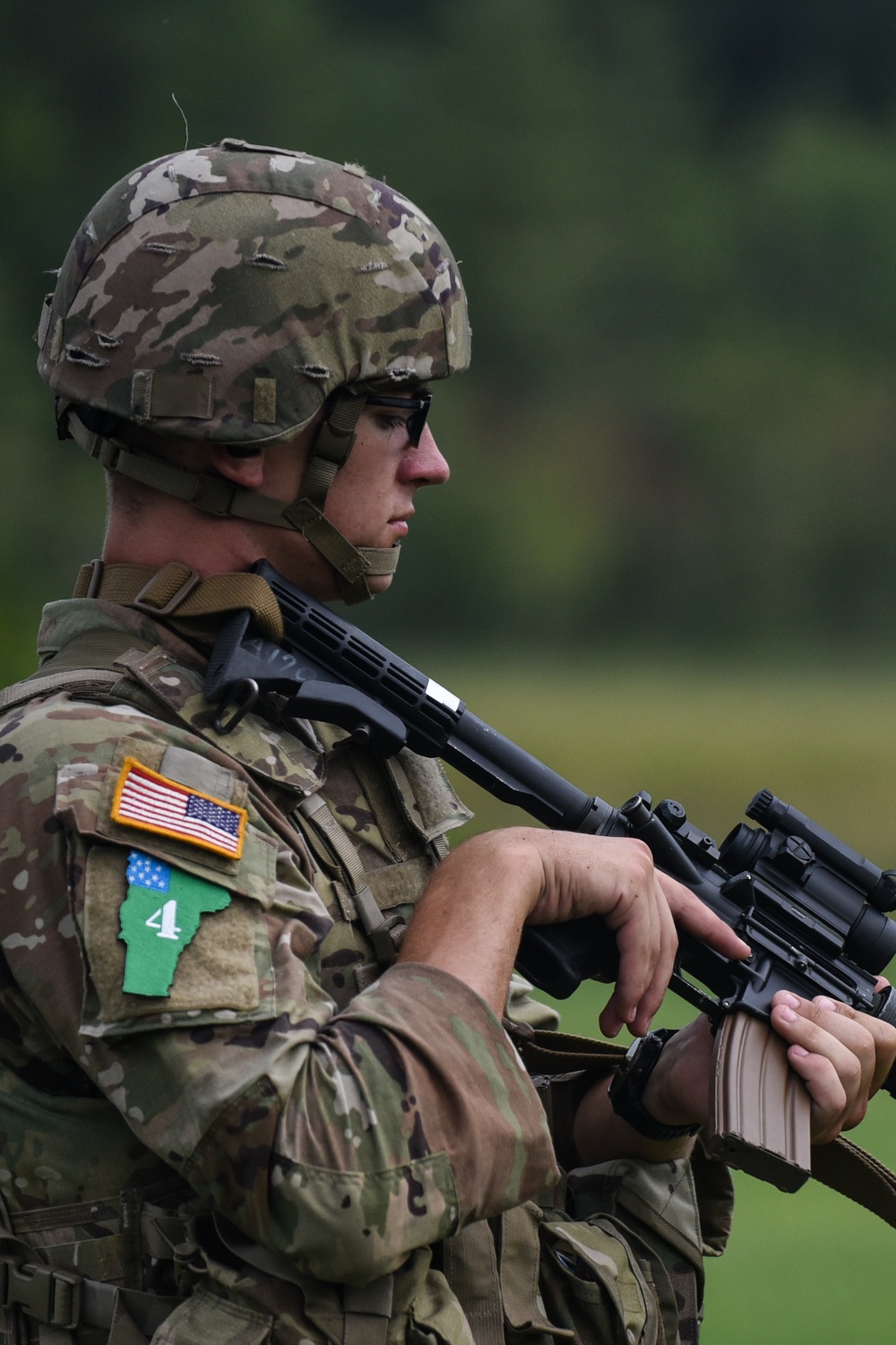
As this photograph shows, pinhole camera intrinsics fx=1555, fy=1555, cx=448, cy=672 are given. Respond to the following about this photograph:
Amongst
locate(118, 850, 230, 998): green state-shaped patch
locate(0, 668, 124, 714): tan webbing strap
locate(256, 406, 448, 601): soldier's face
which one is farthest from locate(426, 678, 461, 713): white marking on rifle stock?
locate(118, 850, 230, 998): green state-shaped patch

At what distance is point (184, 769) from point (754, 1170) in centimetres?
135

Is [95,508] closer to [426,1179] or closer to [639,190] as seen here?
[639,190]

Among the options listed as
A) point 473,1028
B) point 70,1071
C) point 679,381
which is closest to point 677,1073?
point 473,1028

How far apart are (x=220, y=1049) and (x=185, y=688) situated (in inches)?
25.5

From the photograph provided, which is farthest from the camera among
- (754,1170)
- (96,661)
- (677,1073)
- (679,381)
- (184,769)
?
(679,381)

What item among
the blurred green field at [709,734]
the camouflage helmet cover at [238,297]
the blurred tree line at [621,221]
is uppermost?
the camouflage helmet cover at [238,297]

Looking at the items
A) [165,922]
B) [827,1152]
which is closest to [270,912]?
[165,922]

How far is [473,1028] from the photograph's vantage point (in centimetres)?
225

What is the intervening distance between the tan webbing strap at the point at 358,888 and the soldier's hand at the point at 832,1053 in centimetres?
80

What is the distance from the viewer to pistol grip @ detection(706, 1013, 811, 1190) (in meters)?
2.77

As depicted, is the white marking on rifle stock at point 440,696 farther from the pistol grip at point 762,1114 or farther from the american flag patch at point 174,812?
the pistol grip at point 762,1114

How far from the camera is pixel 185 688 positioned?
2.49m

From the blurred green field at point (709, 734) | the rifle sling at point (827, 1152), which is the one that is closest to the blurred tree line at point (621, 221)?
the blurred green field at point (709, 734)

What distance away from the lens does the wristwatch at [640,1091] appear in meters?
3.17
